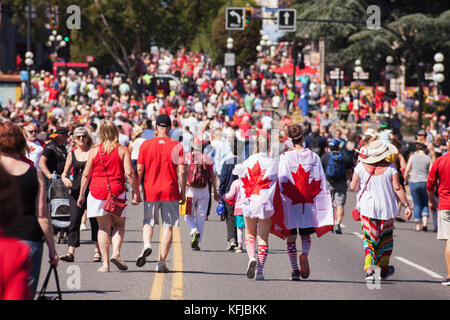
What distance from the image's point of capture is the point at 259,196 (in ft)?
35.8

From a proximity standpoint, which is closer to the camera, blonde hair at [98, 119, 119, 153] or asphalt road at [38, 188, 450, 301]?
asphalt road at [38, 188, 450, 301]

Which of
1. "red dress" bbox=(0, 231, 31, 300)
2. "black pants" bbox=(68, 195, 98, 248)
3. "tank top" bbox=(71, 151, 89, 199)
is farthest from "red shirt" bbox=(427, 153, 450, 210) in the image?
"red dress" bbox=(0, 231, 31, 300)

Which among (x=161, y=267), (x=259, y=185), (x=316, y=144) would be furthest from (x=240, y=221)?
(x=316, y=144)

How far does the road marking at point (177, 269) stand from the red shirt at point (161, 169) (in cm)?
98

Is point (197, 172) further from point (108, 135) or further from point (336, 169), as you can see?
point (336, 169)

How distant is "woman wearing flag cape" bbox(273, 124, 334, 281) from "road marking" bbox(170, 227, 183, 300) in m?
1.41

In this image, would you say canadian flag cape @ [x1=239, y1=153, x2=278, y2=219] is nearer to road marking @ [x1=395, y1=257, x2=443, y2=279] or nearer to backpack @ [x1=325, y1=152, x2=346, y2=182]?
road marking @ [x1=395, y1=257, x2=443, y2=279]

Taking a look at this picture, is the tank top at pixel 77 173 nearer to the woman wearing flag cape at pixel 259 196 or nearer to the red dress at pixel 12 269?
the woman wearing flag cape at pixel 259 196

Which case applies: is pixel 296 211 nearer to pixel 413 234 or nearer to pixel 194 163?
pixel 194 163

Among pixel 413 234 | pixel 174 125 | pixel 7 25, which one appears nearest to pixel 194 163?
pixel 413 234

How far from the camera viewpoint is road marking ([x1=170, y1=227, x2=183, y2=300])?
970 centimetres

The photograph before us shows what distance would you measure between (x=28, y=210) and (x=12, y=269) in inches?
114

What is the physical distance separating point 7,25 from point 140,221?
263 feet

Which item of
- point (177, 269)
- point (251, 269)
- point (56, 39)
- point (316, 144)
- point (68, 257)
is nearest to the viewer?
point (251, 269)
